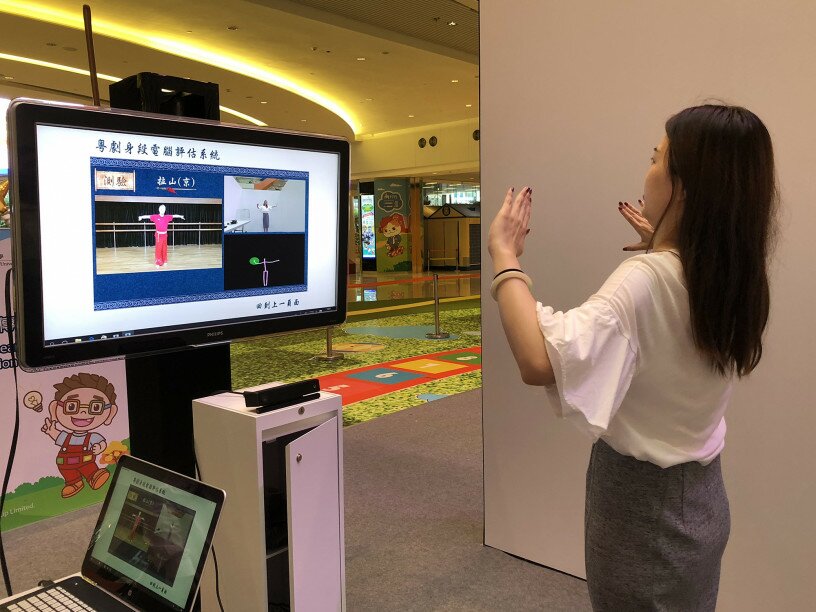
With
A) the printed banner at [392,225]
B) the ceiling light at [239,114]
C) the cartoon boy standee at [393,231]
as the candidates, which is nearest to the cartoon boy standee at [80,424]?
the ceiling light at [239,114]

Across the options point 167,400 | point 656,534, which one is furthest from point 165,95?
point 656,534

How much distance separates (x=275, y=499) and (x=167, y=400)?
36cm

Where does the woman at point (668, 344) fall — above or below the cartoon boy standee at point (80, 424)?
above

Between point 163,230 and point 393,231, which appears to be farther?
point 393,231

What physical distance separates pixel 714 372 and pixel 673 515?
11.3 inches

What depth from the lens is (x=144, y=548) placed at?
1.36 metres

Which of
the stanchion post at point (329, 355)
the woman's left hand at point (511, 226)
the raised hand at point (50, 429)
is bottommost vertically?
the stanchion post at point (329, 355)

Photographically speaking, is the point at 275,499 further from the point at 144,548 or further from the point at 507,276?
the point at 507,276

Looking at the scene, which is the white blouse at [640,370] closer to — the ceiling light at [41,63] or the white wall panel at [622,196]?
the white wall panel at [622,196]

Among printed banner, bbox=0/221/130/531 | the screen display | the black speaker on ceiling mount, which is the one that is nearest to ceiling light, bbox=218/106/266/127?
printed banner, bbox=0/221/130/531

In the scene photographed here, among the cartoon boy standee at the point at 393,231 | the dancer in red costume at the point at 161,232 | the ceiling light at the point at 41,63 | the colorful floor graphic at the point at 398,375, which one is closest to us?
the dancer in red costume at the point at 161,232

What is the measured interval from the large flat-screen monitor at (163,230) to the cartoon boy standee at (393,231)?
21.8 meters

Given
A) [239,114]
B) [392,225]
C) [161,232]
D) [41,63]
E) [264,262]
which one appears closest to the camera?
[161,232]

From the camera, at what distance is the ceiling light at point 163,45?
29.5 ft
